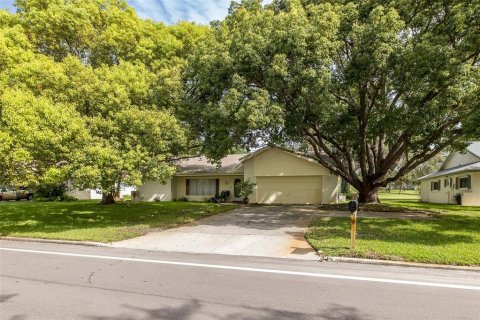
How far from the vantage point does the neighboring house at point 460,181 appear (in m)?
24.0

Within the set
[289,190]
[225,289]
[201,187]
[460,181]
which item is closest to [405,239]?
[225,289]

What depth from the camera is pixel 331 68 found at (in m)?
15.1

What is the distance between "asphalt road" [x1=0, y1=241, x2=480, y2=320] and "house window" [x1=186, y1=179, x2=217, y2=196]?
19510 mm

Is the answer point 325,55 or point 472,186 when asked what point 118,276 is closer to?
point 325,55

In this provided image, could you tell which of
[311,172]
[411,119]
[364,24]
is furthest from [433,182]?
[364,24]

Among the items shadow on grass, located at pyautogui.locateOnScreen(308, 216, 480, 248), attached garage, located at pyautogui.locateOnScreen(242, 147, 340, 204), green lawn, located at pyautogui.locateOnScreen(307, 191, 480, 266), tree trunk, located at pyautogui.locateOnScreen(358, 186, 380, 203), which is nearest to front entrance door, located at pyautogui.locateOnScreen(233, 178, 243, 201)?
attached garage, located at pyautogui.locateOnScreen(242, 147, 340, 204)

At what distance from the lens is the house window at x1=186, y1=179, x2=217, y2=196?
28.4 metres

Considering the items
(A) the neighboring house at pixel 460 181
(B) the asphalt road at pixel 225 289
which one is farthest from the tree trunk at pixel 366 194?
(B) the asphalt road at pixel 225 289

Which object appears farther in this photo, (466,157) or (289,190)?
(466,157)

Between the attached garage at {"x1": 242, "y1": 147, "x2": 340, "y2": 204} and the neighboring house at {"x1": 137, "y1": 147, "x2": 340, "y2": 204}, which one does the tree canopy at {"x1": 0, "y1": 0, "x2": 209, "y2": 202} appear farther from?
the attached garage at {"x1": 242, "y1": 147, "x2": 340, "y2": 204}

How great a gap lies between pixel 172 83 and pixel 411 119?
10.7 m

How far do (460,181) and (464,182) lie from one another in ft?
1.55

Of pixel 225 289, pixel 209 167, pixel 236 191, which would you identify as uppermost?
pixel 209 167

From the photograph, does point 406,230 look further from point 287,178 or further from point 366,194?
Answer: point 287,178
